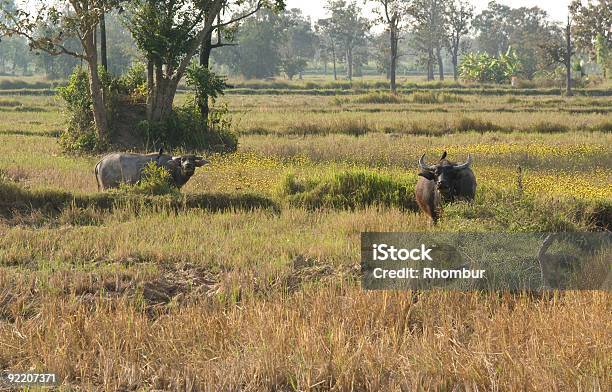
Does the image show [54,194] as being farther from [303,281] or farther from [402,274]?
[402,274]

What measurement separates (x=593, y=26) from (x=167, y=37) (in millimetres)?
44798

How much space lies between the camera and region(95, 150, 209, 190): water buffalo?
11.1 meters

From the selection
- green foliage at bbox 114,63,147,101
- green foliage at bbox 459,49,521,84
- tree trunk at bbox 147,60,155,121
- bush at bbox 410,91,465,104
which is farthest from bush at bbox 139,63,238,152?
green foliage at bbox 459,49,521,84

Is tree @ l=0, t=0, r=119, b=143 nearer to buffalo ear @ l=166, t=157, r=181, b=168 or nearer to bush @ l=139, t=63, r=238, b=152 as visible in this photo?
bush @ l=139, t=63, r=238, b=152

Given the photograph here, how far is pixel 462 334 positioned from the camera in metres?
5.27

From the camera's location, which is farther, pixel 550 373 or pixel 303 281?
pixel 303 281

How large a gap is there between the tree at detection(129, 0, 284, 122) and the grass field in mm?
4284

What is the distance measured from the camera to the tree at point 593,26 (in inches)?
2060

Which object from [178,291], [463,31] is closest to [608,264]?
[178,291]

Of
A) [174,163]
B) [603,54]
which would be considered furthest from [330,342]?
[603,54]

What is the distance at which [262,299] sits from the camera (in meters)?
6.10

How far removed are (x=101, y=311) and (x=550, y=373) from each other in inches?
122

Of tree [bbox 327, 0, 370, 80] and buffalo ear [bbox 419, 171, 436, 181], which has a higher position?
tree [bbox 327, 0, 370, 80]

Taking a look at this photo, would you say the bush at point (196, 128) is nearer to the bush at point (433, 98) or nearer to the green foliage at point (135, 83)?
the green foliage at point (135, 83)
